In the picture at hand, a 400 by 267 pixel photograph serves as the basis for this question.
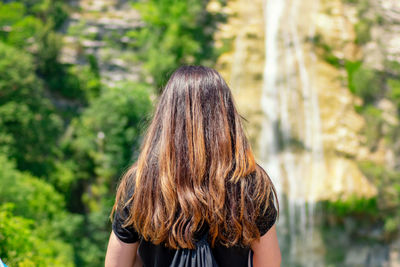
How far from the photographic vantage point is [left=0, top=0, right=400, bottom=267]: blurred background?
10922mm

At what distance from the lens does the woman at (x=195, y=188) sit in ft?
4.39

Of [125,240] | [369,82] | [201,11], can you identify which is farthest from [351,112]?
[125,240]

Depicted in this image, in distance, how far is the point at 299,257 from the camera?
10969 mm

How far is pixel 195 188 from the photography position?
4.38 ft

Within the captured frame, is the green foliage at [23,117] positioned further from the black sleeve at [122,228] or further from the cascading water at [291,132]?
the black sleeve at [122,228]

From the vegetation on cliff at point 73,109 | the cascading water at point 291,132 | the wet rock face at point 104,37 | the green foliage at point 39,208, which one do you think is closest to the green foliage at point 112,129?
the vegetation on cliff at point 73,109

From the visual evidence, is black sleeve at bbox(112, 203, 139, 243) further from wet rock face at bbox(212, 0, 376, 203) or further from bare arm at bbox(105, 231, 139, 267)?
wet rock face at bbox(212, 0, 376, 203)

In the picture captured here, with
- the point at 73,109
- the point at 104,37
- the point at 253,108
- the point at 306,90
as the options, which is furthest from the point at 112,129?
the point at 306,90

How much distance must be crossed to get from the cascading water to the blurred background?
0.10 ft

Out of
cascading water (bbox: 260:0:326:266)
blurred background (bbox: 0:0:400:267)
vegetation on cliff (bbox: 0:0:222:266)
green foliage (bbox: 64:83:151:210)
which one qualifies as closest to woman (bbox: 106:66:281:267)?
blurred background (bbox: 0:0:400:267)

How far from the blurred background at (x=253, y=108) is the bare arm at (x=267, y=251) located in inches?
345

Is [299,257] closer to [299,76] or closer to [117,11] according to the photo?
[299,76]

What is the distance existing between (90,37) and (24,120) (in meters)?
4.49

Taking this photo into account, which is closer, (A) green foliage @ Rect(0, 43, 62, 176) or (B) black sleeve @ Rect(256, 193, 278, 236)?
Result: (B) black sleeve @ Rect(256, 193, 278, 236)
